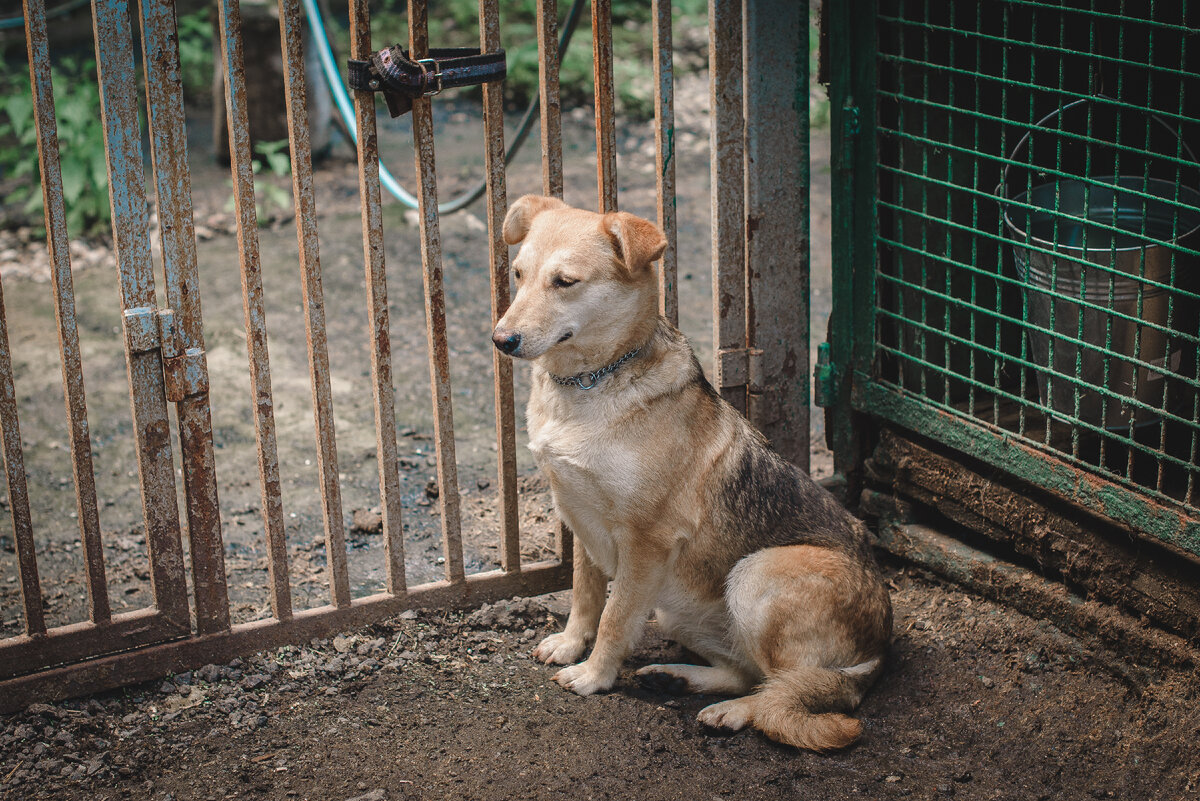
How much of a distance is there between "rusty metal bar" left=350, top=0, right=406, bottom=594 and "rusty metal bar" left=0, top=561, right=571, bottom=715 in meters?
0.12

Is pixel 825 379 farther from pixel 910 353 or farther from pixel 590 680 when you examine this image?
pixel 590 680

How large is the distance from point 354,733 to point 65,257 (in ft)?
5.56

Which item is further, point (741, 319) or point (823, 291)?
point (823, 291)

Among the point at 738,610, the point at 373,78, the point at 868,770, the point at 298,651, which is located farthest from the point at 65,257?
the point at 868,770

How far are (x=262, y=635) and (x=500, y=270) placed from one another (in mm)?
1518

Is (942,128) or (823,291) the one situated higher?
(942,128)

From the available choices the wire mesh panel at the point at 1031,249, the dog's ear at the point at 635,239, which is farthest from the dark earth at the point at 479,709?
the dog's ear at the point at 635,239

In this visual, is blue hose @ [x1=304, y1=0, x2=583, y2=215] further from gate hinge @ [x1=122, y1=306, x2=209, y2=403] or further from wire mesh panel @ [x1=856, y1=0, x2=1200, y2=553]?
wire mesh panel @ [x1=856, y1=0, x2=1200, y2=553]

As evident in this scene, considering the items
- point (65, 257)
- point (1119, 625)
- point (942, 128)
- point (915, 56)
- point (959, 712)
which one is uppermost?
point (915, 56)

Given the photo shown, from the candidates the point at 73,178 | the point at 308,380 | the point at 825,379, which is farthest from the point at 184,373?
the point at 73,178

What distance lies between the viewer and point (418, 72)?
341 centimetres

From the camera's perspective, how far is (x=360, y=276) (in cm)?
741

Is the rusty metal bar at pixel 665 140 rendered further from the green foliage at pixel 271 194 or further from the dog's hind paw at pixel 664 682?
the green foliage at pixel 271 194

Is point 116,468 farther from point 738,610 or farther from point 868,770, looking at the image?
point 868,770
